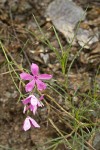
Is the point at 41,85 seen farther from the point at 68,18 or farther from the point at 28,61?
the point at 68,18

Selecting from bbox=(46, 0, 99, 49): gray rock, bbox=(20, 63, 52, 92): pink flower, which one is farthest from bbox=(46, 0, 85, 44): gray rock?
bbox=(20, 63, 52, 92): pink flower

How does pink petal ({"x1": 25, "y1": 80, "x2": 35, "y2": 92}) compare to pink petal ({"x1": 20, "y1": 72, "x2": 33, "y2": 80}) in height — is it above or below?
below

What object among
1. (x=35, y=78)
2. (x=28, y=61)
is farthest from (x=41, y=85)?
(x=28, y=61)

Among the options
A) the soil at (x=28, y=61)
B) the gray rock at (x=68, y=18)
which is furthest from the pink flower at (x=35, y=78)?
the gray rock at (x=68, y=18)

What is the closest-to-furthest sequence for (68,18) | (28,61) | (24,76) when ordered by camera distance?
1. (24,76)
2. (28,61)
3. (68,18)

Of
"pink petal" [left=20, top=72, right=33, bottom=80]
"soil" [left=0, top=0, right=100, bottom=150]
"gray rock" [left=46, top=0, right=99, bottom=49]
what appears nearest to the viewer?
"pink petal" [left=20, top=72, right=33, bottom=80]

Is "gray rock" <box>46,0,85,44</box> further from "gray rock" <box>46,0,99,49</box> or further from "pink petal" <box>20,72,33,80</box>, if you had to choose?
"pink petal" <box>20,72,33,80</box>

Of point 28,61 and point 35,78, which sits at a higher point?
point 35,78

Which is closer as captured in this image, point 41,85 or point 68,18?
point 41,85

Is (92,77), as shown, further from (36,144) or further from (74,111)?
(36,144)
